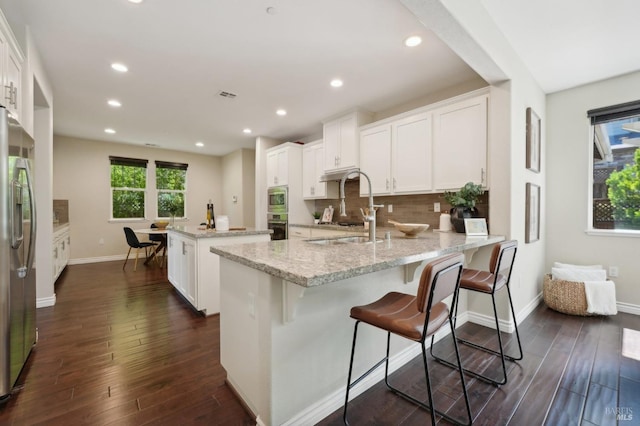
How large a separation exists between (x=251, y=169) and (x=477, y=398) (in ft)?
20.8

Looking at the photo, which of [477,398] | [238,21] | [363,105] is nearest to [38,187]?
[238,21]

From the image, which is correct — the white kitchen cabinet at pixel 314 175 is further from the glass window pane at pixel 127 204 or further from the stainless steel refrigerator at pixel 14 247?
the glass window pane at pixel 127 204

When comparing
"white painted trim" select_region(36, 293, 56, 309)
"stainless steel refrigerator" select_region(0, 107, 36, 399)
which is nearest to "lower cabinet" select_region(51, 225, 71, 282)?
"white painted trim" select_region(36, 293, 56, 309)

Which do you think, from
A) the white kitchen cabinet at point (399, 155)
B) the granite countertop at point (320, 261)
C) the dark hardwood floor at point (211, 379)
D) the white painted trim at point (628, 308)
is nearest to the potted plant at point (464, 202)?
the white kitchen cabinet at point (399, 155)

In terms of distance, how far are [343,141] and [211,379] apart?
3403 millimetres

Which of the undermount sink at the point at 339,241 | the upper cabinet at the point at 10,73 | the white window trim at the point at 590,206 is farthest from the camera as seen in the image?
the white window trim at the point at 590,206

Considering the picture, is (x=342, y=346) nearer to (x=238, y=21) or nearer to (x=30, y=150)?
(x=238, y=21)

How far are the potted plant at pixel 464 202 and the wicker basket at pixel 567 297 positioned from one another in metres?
1.25

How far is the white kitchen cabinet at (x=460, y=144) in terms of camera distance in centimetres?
283

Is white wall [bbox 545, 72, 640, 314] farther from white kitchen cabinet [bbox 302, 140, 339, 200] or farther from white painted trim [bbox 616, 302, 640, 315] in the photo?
white kitchen cabinet [bbox 302, 140, 339, 200]

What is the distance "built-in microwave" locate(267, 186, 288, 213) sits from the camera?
5191mm

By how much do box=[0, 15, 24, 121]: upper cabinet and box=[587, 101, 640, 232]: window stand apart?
5.26 metres

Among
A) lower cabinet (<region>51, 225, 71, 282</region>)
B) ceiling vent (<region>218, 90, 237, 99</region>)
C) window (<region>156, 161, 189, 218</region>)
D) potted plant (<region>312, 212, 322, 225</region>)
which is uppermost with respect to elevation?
ceiling vent (<region>218, 90, 237, 99</region>)

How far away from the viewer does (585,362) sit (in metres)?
2.08
